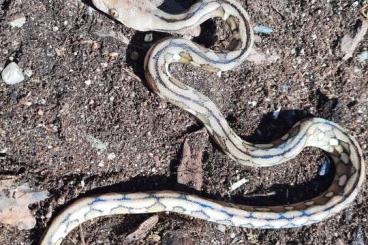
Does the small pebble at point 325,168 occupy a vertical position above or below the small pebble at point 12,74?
above

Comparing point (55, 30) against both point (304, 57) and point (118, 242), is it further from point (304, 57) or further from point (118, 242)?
point (304, 57)

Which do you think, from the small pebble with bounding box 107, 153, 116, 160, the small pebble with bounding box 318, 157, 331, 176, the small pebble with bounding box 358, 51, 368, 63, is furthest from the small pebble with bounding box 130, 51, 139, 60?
the small pebble with bounding box 358, 51, 368, 63

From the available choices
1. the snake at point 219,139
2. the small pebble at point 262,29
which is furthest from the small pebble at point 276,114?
the small pebble at point 262,29

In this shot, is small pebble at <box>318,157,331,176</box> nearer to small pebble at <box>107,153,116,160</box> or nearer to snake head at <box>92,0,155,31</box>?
small pebble at <box>107,153,116,160</box>

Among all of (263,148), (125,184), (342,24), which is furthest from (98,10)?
(342,24)

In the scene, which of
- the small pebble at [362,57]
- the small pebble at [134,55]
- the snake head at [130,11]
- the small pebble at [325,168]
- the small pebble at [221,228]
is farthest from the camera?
the small pebble at [362,57]

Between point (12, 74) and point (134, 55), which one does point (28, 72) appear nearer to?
point (12, 74)

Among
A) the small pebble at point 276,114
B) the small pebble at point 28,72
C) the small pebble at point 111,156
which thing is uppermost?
the small pebble at point 276,114

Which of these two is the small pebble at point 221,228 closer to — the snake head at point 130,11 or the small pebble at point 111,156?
the small pebble at point 111,156
